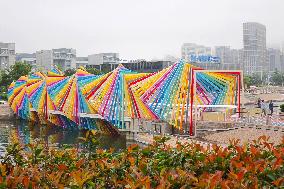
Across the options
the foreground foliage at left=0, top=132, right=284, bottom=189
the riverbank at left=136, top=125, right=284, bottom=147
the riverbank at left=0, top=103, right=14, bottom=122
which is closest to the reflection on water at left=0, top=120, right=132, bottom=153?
the riverbank at left=136, top=125, right=284, bottom=147

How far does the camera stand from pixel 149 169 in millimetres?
7438

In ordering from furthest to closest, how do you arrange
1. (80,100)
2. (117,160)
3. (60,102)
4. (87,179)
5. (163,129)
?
(60,102), (80,100), (163,129), (117,160), (87,179)

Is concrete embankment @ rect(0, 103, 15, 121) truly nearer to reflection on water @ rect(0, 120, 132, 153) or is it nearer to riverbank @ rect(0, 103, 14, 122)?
riverbank @ rect(0, 103, 14, 122)

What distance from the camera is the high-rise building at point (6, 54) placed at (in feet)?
358

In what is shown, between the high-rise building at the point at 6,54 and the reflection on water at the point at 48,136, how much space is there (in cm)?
7000

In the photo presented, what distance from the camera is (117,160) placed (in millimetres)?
7996

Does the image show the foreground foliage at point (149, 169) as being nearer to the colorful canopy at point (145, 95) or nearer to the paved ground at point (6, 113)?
the colorful canopy at point (145, 95)

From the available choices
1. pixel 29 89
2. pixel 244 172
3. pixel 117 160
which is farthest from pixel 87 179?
pixel 29 89

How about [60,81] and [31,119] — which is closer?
[60,81]

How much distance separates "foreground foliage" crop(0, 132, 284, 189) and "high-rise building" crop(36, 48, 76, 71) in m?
117

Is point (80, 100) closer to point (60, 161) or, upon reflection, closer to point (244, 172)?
point (60, 161)

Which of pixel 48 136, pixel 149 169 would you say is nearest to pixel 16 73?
pixel 48 136

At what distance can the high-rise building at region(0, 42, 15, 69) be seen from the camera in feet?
358

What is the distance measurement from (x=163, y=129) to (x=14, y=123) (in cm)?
2118
